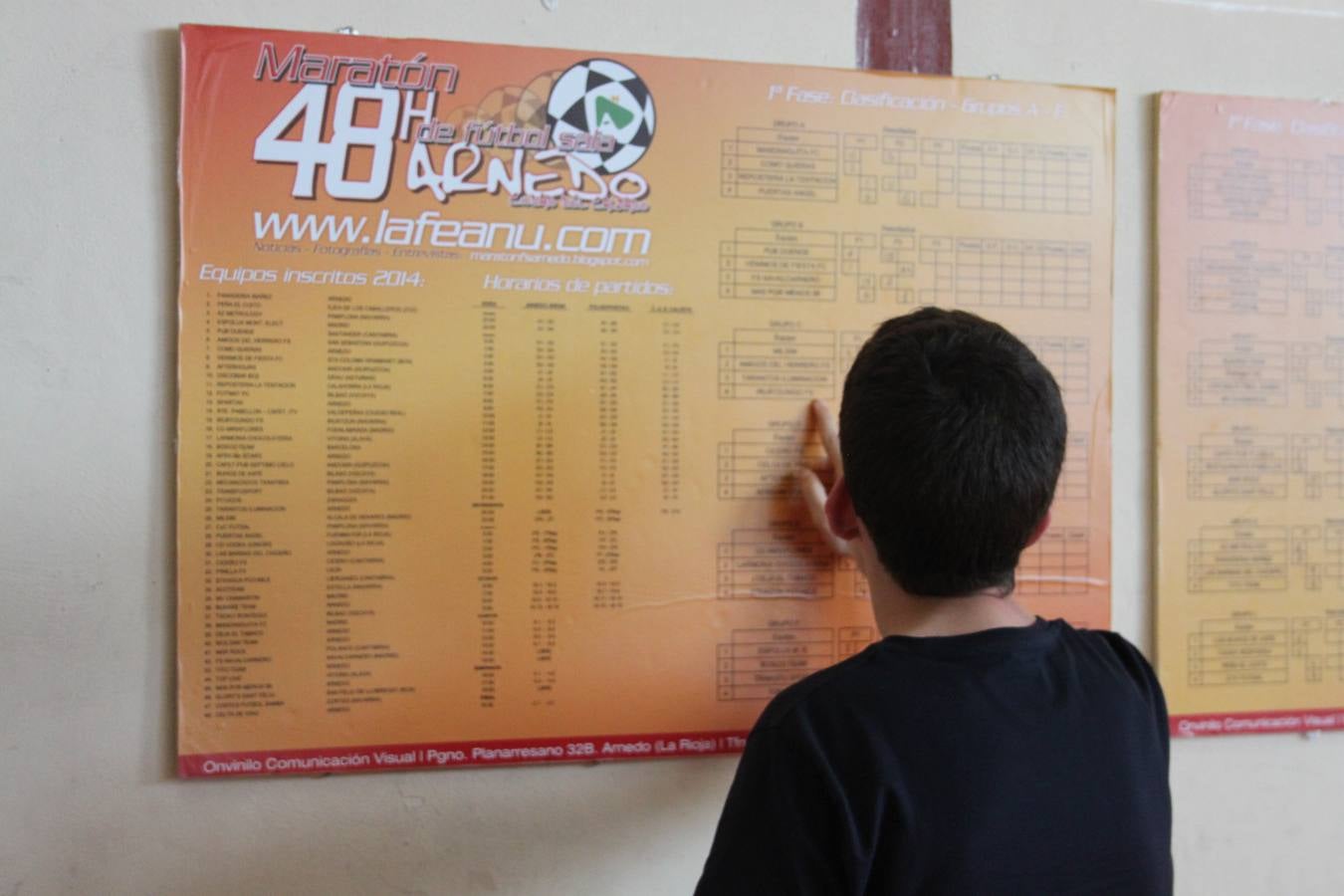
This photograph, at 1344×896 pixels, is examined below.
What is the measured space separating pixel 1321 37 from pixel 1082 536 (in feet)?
2.62

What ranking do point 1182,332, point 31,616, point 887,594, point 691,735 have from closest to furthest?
point 887,594 < point 31,616 < point 691,735 < point 1182,332

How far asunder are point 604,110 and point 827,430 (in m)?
0.48

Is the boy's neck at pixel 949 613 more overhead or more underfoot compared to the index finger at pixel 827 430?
more underfoot

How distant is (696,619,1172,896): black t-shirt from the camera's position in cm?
70

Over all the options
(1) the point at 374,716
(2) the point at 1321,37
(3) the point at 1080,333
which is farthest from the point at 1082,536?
(1) the point at 374,716

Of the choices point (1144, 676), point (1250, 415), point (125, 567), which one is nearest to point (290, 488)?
point (125, 567)

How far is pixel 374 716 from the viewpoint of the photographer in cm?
108

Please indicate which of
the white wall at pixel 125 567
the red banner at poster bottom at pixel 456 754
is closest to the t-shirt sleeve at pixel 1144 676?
the red banner at poster bottom at pixel 456 754

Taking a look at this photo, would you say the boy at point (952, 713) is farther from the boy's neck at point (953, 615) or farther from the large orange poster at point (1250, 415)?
the large orange poster at point (1250, 415)

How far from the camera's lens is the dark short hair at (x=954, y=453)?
2.48 ft

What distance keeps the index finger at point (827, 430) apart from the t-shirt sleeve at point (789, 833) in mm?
476

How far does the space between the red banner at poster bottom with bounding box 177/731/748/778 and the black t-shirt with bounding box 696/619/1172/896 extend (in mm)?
389

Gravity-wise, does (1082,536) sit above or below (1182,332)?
below

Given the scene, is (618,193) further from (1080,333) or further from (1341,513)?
(1341,513)
